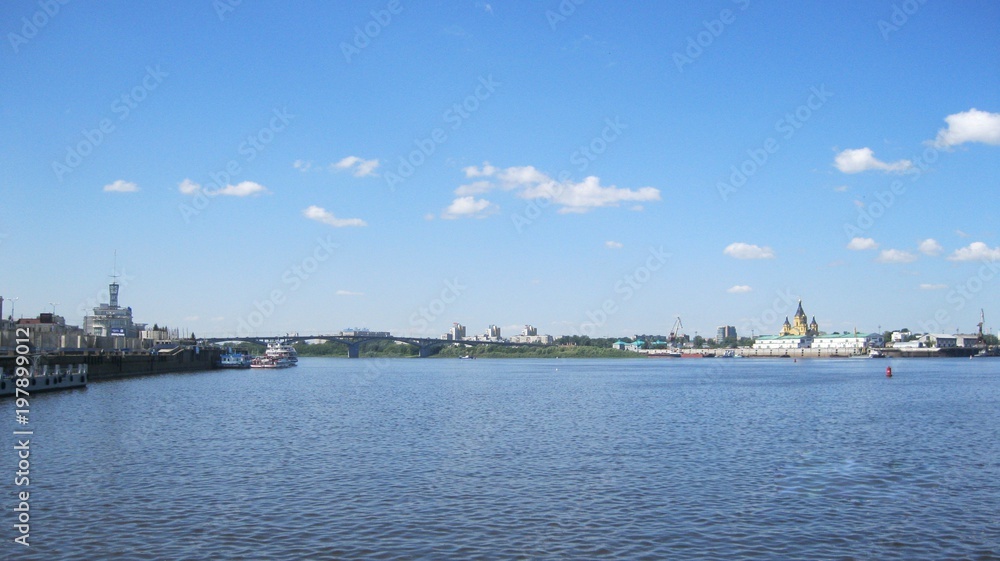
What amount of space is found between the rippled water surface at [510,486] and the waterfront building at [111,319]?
418 feet

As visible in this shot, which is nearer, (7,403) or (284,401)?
(7,403)

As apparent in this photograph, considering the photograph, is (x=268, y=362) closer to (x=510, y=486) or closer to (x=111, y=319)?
(x=111, y=319)

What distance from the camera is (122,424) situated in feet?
147

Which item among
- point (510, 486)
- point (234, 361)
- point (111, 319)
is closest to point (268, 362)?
point (234, 361)

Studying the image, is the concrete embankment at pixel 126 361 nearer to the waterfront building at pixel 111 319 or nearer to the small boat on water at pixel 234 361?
the small boat on water at pixel 234 361

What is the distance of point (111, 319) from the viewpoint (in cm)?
17050

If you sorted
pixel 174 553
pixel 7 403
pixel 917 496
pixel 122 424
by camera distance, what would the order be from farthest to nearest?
pixel 7 403
pixel 122 424
pixel 917 496
pixel 174 553

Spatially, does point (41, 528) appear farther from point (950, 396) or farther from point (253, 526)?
point (950, 396)

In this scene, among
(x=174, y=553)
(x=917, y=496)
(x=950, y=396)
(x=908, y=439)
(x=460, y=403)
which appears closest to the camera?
(x=174, y=553)

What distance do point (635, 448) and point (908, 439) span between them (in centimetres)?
1478

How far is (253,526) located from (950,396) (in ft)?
228

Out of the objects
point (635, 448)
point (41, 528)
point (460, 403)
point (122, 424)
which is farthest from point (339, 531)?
point (460, 403)

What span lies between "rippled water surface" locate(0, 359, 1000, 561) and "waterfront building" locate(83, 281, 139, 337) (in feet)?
418

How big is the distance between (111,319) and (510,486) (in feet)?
552
